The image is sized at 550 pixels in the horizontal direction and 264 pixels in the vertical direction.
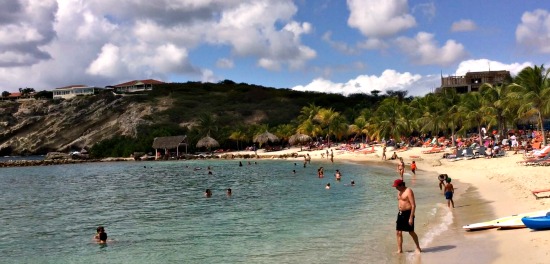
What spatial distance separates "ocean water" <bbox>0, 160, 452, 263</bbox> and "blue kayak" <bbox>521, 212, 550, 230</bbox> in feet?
7.73

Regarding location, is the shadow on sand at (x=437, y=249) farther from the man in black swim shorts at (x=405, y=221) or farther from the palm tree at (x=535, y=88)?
the palm tree at (x=535, y=88)

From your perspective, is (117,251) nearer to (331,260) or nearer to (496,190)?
(331,260)

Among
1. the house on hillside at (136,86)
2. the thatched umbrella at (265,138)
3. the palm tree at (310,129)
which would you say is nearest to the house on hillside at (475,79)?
the palm tree at (310,129)

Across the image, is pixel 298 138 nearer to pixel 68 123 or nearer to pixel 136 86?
pixel 68 123

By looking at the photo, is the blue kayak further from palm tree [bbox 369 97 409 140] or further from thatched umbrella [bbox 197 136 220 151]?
thatched umbrella [bbox 197 136 220 151]

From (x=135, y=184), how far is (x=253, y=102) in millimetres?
78497

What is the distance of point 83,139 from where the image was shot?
92312mm

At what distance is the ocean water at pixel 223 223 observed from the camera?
12.1 meters

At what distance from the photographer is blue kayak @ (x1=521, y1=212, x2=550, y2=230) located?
10.2 meters

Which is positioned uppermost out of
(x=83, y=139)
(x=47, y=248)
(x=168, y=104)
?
(x=168, y=104)

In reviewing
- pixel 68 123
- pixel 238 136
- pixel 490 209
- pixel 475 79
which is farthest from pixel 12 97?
pixel 490 209

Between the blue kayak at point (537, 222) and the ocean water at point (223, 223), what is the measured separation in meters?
2.36

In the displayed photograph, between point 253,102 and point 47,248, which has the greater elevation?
point 253,102

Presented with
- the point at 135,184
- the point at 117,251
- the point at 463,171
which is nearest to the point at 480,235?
the point at 117,251
